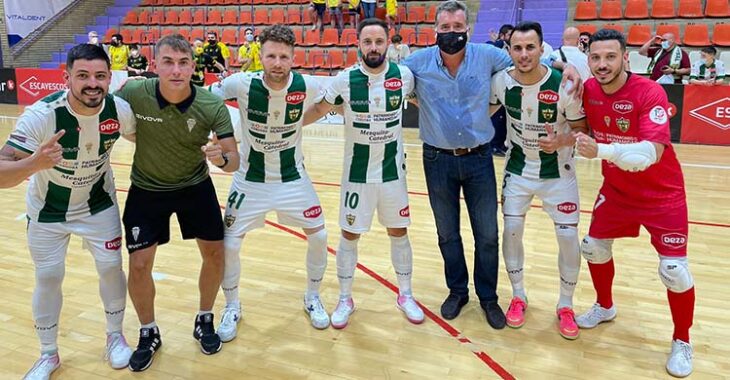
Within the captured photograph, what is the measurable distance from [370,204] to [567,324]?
1535mm

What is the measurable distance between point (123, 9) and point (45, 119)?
2072cm

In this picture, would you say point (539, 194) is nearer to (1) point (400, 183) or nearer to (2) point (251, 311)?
(1) point (400, 183)

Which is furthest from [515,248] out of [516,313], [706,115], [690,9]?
[690,9]

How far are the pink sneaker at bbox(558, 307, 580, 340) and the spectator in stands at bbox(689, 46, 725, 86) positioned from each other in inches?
333

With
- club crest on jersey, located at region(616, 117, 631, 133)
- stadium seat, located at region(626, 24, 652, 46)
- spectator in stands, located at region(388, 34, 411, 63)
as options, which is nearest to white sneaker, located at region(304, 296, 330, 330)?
club crest on jersey, located at region(616, 117, 631, 133)

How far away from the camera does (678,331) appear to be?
3340mm

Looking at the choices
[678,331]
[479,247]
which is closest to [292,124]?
[479,247]

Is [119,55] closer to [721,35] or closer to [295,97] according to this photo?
[295,97]

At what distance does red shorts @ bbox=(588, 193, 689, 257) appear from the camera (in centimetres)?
320

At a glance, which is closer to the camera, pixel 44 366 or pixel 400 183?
pixel 44 366

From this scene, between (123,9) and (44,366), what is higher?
(123,9)

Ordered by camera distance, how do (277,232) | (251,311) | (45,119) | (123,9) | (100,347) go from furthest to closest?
(123,9), (277,232), (251,311), (100,347), (45,119)

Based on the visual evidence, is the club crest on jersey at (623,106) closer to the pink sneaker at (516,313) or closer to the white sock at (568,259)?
the white sock at (568,259)

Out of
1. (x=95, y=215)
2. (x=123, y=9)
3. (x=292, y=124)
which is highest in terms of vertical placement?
(x=123, y=9)
